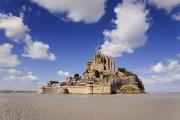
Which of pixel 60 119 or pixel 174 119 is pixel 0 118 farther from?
pixel 174 119

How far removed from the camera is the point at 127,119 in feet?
118

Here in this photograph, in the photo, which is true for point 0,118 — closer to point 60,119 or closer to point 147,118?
point 60,119

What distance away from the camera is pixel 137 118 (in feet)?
122

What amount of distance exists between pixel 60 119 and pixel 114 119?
21.2 feet

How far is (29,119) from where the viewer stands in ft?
119

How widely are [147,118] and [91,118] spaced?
6.86 meters

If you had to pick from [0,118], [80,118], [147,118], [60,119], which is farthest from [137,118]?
[0,118]

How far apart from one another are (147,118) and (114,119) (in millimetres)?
4413

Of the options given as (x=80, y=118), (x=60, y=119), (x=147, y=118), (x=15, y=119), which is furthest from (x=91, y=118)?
(x=15, y=119)

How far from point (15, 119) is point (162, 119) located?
57.1 feet

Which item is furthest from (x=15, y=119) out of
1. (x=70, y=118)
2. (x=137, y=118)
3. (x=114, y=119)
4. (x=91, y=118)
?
(x=137, y=118)

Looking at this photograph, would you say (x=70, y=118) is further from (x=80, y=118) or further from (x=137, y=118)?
(x=137, y=118)

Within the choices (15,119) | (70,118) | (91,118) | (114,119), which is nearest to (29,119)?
(15,119)

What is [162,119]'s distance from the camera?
35.9 m
